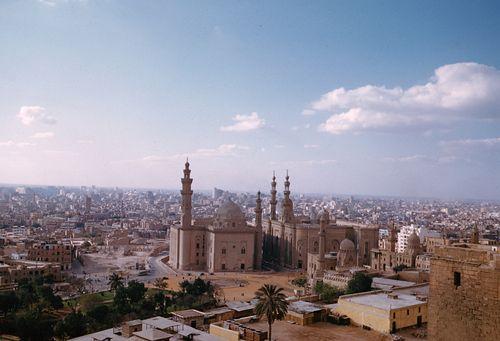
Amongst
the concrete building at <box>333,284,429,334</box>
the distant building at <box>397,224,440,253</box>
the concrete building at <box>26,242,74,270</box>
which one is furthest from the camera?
the distant building at <box>397,224,440,253</box>

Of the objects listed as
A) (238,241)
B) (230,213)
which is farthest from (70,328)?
(230,213)

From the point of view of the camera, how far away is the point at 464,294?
11.1 metres

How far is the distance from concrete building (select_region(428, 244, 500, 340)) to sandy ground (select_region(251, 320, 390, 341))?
30.5ft

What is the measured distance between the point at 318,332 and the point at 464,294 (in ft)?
36.6

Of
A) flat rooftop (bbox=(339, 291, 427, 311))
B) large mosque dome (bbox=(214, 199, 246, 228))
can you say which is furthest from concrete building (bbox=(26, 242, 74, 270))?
flat rooftop (bbox=(339, 291, 427, 311))

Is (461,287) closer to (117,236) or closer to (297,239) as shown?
(297,239)

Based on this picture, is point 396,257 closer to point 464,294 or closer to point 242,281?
point 242,281

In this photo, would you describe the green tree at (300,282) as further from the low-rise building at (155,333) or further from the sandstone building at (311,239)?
the low-rise building at (155,333)

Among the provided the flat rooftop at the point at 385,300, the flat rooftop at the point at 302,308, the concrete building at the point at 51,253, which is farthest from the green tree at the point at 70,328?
the concrete building at the point at 51,253

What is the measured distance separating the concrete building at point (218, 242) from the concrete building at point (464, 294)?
40533 millimetres

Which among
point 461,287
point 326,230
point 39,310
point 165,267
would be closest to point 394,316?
point 461,287

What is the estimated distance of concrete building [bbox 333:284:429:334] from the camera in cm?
2225

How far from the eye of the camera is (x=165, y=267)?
5641 centimetres

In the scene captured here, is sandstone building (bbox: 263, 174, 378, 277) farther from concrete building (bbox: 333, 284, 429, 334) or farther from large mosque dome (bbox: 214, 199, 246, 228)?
concrete building (bbox: 333, 284, 429, 334)
